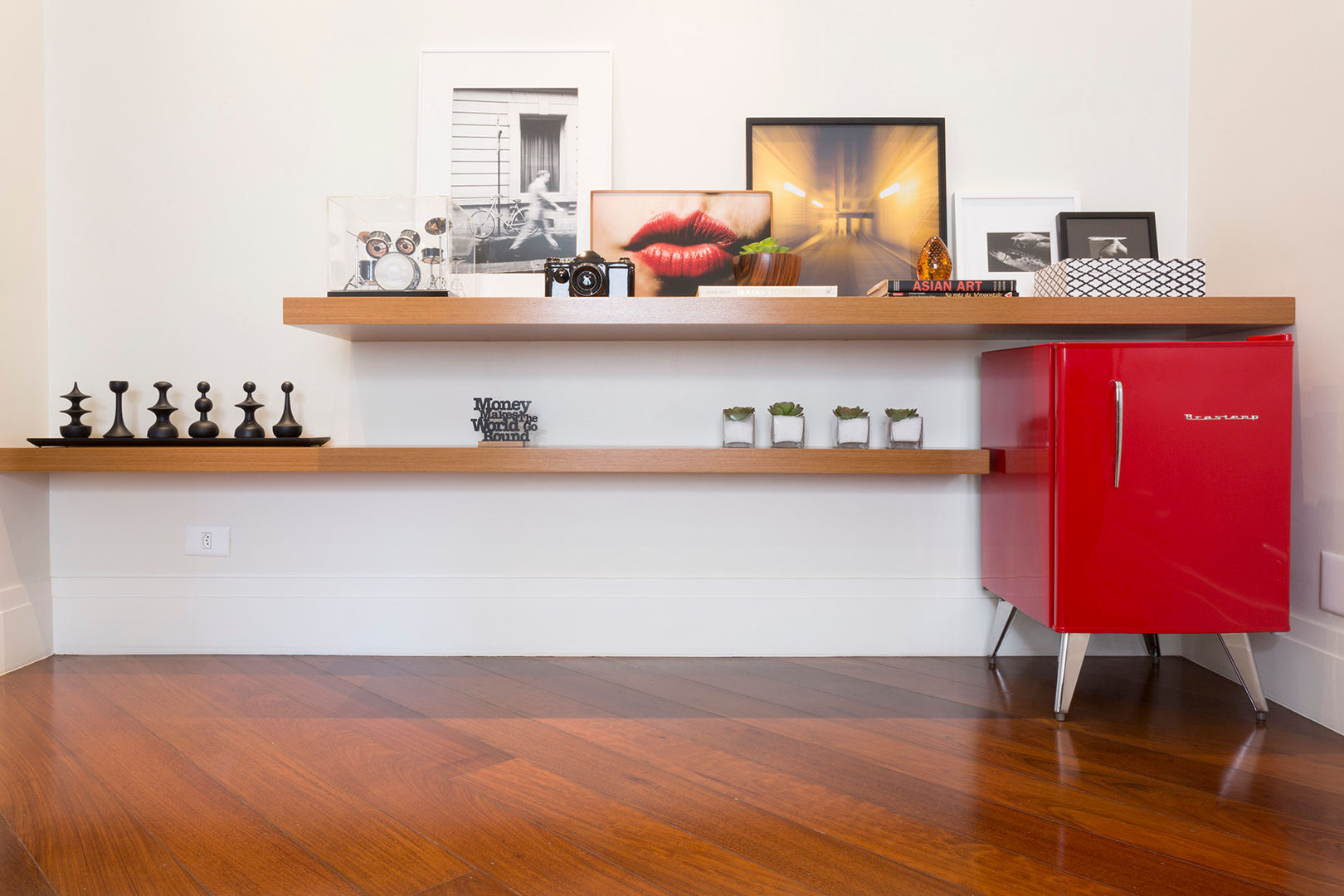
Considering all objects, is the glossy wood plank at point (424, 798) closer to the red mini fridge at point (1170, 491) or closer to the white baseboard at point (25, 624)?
the white baseboard at point (25, 624)

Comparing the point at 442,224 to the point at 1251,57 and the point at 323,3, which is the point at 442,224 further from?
the point at 1251,57

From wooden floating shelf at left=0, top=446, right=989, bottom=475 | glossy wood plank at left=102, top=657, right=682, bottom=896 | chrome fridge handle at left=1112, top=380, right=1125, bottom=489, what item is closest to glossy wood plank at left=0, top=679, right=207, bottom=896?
glossy wood plank at left=102, top=657, right=682, bottom=896

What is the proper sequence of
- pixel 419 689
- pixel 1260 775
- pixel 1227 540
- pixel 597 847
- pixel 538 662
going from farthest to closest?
1. pixel 538 662
2. pixel 419 689
3. pixel 1227 540
4. pixel 1260 775
5. pixel 597 847

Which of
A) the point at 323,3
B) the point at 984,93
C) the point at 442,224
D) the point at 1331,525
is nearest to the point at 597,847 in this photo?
the point at 442,224

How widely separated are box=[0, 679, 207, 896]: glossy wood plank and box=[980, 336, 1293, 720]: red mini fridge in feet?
5.57

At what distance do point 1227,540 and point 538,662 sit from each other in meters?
1.67

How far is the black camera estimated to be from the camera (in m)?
1.95

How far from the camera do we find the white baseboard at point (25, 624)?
6.77 feet

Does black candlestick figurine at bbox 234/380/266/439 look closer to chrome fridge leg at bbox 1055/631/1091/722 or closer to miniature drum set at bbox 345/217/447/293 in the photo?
miniature drum set at bbox 345/217/447/293

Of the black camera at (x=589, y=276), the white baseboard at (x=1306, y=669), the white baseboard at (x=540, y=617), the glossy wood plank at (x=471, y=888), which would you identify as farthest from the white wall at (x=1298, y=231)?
the glossy wood plank at (x=471, y=888)

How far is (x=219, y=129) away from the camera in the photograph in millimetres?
2219

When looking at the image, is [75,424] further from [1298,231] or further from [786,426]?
[1298,231]

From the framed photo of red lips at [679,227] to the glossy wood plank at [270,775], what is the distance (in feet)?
4.61

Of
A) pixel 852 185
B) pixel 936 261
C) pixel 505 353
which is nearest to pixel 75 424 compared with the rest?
pixel 505 353
